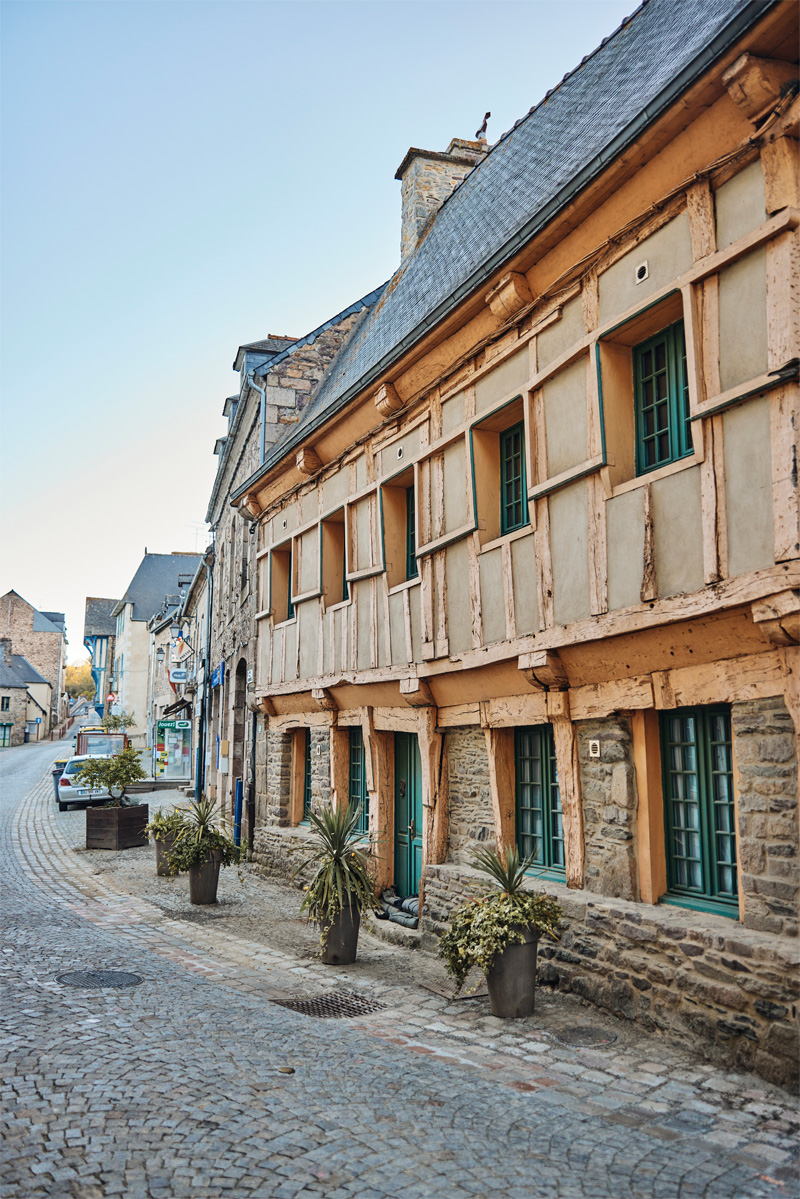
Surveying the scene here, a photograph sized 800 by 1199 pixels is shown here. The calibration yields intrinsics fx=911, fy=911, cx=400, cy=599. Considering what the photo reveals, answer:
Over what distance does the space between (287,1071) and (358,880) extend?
113 inches

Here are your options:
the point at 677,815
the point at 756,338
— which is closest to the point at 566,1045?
the point at 677,815

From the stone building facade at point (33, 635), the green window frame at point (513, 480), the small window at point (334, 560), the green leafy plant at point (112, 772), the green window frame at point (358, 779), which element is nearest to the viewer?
the green window frame at point (513, 480)

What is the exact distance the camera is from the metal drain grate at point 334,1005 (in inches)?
243

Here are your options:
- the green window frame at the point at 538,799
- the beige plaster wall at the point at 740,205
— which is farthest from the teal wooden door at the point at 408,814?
the beige plaster wall at the point at 740,205

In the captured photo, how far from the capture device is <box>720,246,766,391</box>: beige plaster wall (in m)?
4.87

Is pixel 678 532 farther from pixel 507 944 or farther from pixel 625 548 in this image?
pixel 507 944

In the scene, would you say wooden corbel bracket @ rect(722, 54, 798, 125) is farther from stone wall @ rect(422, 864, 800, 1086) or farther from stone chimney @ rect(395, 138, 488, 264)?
stone chimney @ rect(395, 138, 488, 264)

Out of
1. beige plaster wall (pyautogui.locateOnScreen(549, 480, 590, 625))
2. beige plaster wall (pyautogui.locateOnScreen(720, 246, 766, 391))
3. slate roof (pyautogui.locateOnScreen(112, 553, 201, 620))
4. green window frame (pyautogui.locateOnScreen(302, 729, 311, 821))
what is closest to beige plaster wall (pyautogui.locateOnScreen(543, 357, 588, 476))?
beige plaster wall (pyautogui.locateOnScreen(549, 480, 590, 625))

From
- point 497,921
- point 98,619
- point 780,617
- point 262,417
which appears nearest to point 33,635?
point 98,619

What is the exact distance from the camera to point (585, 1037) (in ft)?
17.7

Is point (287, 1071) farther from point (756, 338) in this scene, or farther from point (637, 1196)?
point (756, 338)

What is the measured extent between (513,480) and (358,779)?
4.70 m

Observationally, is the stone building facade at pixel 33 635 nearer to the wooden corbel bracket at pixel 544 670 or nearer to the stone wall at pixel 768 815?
the wooden corbel bracket at pixel 544 670

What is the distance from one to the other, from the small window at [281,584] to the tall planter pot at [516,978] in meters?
7.36
